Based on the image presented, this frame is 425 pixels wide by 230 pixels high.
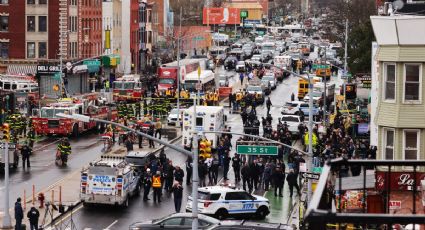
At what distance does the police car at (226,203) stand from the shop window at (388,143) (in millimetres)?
8512

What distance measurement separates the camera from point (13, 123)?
199 feet

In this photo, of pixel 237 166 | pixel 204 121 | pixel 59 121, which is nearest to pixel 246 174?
pixel 237 166

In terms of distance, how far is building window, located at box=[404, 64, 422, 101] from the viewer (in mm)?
31031

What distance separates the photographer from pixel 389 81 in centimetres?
3147

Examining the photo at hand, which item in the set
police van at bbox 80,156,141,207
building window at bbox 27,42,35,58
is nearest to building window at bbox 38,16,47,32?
building window at bbox 27,42,35,58

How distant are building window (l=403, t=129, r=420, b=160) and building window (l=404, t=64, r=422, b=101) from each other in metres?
0.98

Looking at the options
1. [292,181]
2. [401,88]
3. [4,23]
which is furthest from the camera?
[4,23]

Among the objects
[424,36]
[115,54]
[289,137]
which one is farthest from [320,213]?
[115,54]

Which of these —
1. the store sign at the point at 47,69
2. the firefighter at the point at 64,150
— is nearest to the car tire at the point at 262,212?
the firefighter at the point at 64,150

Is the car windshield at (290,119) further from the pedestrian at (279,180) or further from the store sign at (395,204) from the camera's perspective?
the store sign at (395,204)

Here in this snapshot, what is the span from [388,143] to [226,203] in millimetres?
8638

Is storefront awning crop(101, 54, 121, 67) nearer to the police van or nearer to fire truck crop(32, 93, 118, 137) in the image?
fire truck crop(32, 93, 118, 137)

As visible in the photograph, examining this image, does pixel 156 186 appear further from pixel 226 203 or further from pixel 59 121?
pixel 59 121

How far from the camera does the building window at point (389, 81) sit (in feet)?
103
